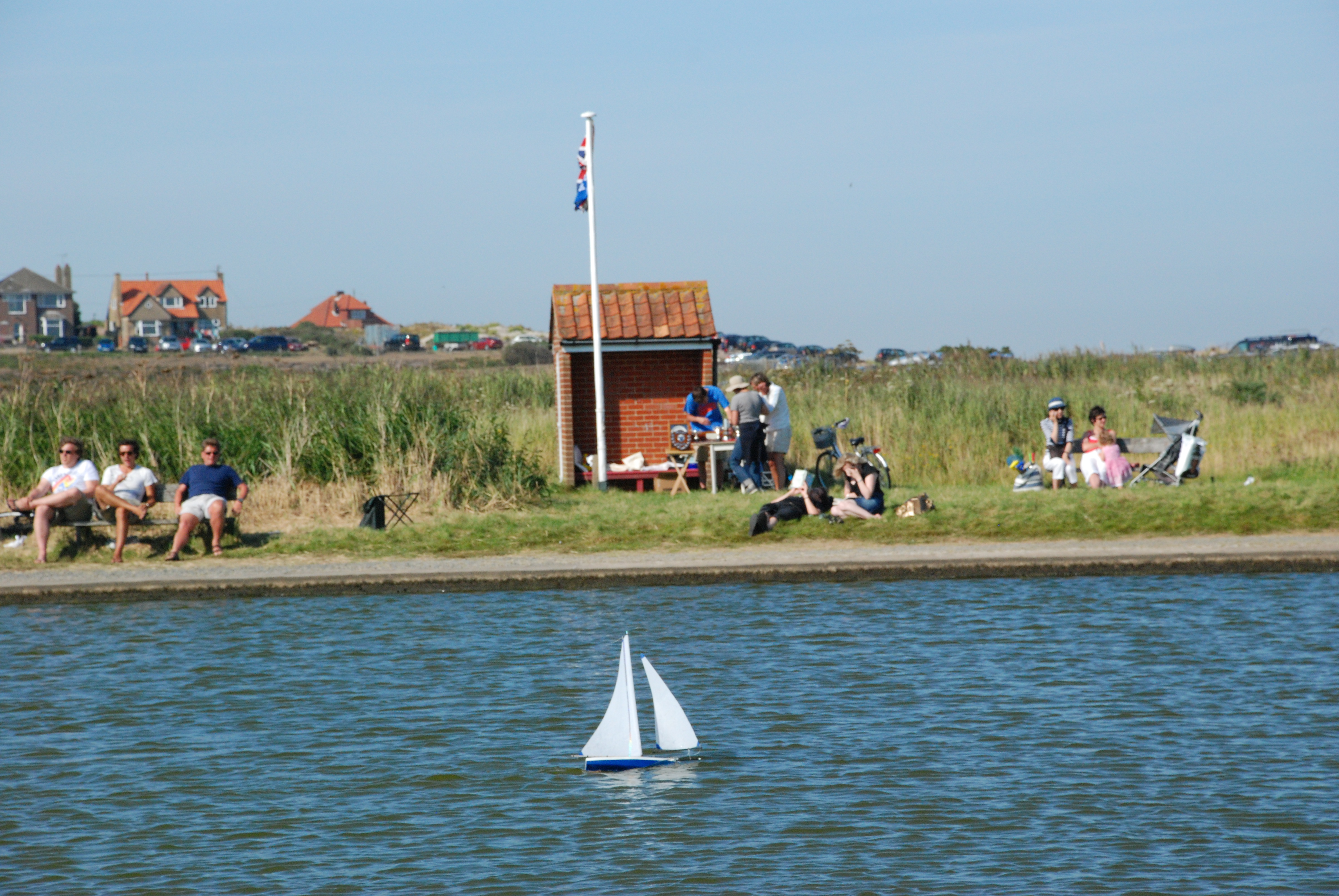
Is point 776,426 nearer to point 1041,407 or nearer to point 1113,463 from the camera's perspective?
point 1113,463

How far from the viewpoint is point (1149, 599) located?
12109 millimetres

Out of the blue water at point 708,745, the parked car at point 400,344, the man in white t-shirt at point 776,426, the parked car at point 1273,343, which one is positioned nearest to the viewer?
the blue water at point 708,745

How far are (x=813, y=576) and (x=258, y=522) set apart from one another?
22.2ft

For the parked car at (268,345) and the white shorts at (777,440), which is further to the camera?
the parked car at (268,345)

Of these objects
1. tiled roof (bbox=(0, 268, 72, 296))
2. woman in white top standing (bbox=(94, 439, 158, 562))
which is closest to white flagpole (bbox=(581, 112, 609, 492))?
woman in white top standing (bbox=(94, 439, 158, 562))

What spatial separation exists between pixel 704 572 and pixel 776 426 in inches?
201

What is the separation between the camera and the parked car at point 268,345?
82.1 m

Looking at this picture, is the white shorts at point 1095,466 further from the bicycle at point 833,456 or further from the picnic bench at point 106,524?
the picnic bench at point 106,524

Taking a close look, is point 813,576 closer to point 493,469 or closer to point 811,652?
point 811,652

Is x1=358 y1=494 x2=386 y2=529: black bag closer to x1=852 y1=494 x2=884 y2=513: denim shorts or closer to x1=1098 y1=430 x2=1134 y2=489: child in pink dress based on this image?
x1=852 y1=494 x2=884 y2=513: denim shorts

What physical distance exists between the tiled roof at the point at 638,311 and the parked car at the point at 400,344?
59144 mm

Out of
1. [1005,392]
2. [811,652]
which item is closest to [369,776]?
[811,652]

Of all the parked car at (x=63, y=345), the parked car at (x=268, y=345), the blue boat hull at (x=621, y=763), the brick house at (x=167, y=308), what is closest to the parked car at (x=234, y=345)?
the parked car at (x=268, y=345)

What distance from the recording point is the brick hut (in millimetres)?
19578
